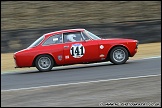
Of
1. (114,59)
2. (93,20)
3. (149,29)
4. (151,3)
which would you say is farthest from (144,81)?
(151,3)

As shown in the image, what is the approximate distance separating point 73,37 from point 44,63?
1285 millimetres

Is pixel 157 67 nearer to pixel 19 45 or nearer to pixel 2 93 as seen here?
pixel 2 93

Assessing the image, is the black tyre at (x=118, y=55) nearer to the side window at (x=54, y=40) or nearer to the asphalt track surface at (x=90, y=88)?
the asphalt track surface at (x=90, y=88)

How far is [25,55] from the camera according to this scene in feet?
43.6

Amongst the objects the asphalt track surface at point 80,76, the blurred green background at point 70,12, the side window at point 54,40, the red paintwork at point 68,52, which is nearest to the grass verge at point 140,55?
the red paintwork at point 68,52

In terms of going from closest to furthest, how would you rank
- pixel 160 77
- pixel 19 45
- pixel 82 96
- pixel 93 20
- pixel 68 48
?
pixel 82 96 < pixel 160 77 < pixel 68 48 < pixel 19 45 < pixel 93 20

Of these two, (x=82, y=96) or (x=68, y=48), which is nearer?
(x=82, y=96)

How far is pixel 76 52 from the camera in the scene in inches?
519

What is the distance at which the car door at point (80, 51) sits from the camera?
1319 centimetres

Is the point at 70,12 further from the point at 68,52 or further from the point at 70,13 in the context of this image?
the point at 68,52

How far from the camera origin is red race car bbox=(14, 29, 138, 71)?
13227 mm

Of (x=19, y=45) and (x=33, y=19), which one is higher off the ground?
(x=33, y=19)

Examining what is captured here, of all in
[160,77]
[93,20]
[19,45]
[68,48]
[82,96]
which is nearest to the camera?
[82,96]

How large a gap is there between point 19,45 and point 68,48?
7.60 m
